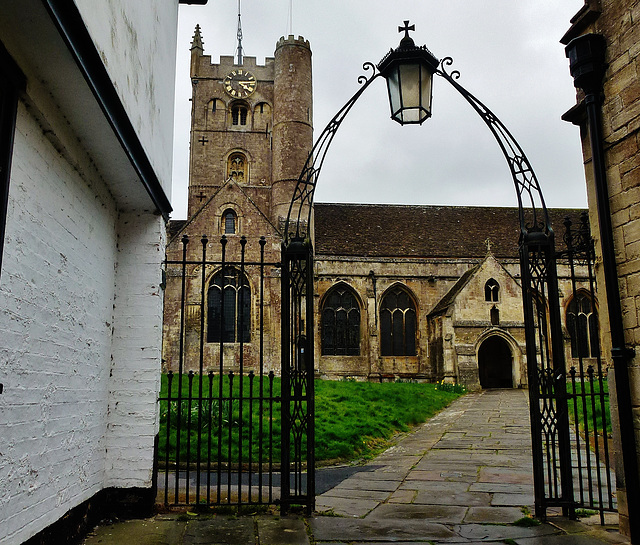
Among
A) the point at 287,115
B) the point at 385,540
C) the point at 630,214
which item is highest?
the point at 287,115

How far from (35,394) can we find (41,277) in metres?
0.79

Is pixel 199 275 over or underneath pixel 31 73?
over

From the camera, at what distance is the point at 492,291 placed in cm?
2861

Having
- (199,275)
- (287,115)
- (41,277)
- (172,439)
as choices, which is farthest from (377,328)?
(41,277)

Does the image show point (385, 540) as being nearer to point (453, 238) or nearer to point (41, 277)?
point (41, 277)

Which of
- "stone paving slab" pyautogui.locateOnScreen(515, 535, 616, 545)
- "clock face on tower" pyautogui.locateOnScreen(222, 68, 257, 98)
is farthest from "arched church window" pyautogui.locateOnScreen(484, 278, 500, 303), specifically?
"stone paving slab" pyautogui.locateOnScreen(515, 535, 616, 545)

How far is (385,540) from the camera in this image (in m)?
5.07

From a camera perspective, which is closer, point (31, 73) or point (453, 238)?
point (31, 73)

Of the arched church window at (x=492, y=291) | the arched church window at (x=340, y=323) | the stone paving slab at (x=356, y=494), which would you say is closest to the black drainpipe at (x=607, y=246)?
the stone paving slab at (x=356, y=494)

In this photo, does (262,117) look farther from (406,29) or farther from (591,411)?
(406,29)

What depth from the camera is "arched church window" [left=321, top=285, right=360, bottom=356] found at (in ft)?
101

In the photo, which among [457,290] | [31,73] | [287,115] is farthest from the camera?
[287,115]

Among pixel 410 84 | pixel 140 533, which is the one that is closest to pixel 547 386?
pixel 410 84

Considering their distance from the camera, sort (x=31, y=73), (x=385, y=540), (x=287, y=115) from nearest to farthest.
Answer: (x=31, y=73) → (x=385, y=540) → (x=287, y=115)
